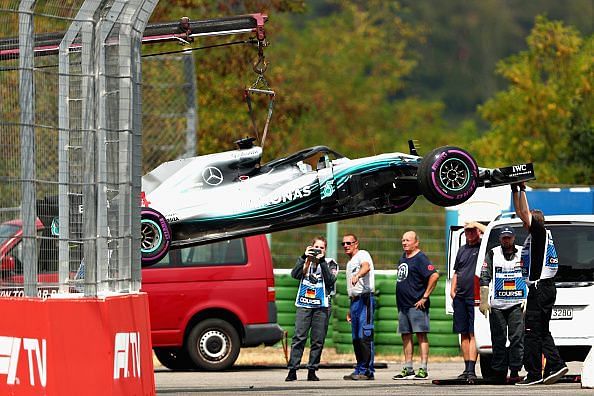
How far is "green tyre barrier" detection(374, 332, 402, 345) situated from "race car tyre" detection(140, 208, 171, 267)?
6.93 metres

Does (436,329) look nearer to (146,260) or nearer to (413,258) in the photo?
(413,258)

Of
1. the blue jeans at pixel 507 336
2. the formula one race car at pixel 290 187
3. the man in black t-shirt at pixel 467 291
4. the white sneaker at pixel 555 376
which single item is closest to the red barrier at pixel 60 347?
the formula one race car at pixel 290 187

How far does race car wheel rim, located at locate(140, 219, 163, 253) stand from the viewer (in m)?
15.3

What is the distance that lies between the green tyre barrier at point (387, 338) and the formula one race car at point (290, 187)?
5.76m

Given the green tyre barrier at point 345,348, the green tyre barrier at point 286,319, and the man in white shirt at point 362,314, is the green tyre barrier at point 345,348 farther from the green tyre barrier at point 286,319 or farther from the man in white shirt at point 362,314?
the man in white shirt at point 362,314

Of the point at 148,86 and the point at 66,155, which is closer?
the point at 66,155

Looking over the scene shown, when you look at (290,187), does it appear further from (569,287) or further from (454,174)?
(569,287)

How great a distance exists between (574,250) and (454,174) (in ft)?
6.59

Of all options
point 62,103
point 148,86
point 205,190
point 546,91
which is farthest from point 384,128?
point 62,103

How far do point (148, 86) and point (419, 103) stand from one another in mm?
50339

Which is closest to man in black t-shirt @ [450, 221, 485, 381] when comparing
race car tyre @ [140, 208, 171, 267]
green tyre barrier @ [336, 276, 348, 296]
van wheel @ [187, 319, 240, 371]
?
race car tyre @ [140, 208, 171, 267]

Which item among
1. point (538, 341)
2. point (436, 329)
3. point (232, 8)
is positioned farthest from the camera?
point (232, 8)

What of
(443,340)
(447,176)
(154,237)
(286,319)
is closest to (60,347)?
(154,237)

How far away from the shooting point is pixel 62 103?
33.8ft
